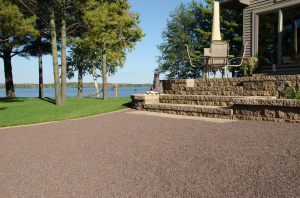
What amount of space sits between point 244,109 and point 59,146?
13.2ft

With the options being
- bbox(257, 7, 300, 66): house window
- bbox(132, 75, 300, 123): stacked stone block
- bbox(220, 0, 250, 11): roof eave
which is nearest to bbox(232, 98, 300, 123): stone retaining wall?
bbox(132, 75, 300, 123): stacked stone block

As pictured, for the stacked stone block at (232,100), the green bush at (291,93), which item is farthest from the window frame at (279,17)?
the green bush at (291,93)

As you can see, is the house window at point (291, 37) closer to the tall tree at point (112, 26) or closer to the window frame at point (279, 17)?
the window frame at point (279, 17)

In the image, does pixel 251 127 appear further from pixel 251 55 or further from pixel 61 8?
pixel 61 8

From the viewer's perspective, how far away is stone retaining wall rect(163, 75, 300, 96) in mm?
6176

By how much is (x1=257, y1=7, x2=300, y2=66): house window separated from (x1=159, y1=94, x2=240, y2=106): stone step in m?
5.13

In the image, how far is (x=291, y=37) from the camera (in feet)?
35.1

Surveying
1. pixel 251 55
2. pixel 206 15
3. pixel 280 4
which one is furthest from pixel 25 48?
pixel 206 15

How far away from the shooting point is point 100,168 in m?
2.77

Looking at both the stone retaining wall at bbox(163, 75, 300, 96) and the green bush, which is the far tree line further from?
the green bush

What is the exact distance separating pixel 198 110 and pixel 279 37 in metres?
6.43

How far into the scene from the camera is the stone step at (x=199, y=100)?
21.0ft

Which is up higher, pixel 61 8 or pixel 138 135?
pixel 61 8

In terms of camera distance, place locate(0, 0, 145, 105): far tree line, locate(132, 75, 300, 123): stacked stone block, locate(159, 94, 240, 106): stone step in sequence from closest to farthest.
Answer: locate(132, 75, 300, 123): stacked stone block < locate(159, 94, 240, 106): stone step < locate(0, 0, 145, 105): far tree line
